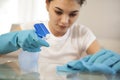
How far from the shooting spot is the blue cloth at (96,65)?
26.5 inches

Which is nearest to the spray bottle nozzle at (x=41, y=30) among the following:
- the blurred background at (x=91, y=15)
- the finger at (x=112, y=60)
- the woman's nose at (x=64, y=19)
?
the finger at (x=112, y=60)

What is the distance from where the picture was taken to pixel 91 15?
1.54 metres

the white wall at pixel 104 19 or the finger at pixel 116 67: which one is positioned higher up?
the white wall at pixel 104 19

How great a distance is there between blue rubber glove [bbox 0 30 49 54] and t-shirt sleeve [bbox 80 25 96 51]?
1.63 ft

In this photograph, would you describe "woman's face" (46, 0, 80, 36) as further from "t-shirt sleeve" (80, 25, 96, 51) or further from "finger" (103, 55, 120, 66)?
"finger" (103, 55, 120, 66)

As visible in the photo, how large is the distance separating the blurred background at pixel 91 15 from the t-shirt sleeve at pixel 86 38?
0.26 metres

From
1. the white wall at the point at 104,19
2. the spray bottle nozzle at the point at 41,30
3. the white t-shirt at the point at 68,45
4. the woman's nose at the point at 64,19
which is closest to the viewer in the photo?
the spray bottle nozzle at the point at 41,30

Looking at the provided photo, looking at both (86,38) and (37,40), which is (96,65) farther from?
(86,38)

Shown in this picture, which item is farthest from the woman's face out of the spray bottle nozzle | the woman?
the spray bottle nozzle

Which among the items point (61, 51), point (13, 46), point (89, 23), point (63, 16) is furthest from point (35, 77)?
point (89, 23)

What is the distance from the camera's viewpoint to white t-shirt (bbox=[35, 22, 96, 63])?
47.6 inches

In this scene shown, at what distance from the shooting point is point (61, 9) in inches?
41.9

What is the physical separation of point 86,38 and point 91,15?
1.10 feet

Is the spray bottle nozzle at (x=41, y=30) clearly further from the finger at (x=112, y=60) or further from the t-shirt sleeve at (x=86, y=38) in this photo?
the t-shirt sleeve at (x=86, y=38)
